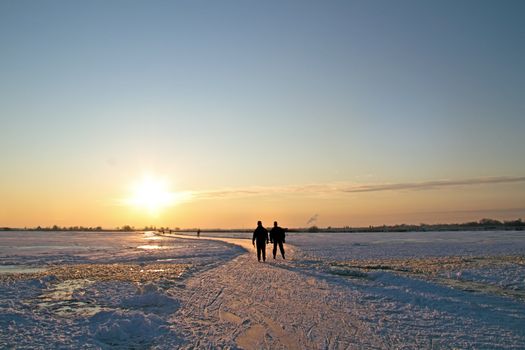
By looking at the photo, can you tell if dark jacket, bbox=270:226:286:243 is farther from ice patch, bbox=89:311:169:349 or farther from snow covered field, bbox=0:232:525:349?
ice patch, bbox=89:311:169:349

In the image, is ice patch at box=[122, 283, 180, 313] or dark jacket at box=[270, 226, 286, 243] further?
dark jacket at box=[270, 226, 286, 243]

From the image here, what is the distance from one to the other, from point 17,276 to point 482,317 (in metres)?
16.4

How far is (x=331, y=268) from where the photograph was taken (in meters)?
18.8

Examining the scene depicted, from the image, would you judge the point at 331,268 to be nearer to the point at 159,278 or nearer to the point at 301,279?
the point at 301,279

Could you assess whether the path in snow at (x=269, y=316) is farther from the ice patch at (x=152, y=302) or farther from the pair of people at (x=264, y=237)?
the pair of people at (x=264, y=237)

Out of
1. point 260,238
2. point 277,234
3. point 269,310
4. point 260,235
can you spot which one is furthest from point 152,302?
point 277,234

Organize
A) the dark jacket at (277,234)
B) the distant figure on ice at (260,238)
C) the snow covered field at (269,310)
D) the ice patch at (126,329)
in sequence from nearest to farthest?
the snow covered field at (269,310), the ice patch at (126,329), the distant figure on ice at (260,238), the dark jacket at (277,234)

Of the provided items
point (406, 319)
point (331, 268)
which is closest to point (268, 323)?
point (406, 319)

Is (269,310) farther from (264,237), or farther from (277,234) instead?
(277,234)

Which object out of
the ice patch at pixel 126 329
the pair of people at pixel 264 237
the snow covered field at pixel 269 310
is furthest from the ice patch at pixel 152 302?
the pair of people at pixel 264 237

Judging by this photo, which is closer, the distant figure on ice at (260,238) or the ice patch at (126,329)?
the ice patch at (126,329)

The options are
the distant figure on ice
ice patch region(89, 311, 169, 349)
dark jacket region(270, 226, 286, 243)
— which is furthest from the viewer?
Result: dark jacket region(270, 226, 286, 243)

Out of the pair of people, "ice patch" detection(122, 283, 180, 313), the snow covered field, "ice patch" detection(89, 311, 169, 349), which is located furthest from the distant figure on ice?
"ice patch" detection(89, 311, 169, 349)

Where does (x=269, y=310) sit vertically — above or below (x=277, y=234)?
below
